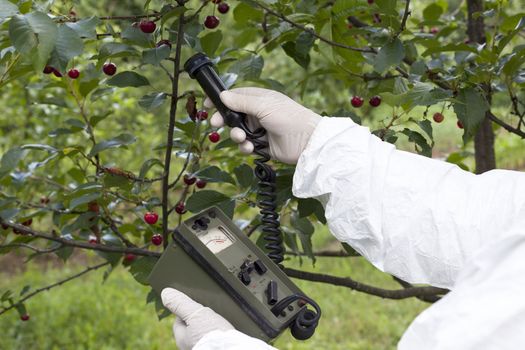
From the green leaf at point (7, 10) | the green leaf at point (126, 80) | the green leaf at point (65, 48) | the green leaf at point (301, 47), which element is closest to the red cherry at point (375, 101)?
the green leaf at point (301, 47)

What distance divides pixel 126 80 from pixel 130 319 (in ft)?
9.28

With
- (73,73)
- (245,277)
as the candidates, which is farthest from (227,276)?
(73,73)

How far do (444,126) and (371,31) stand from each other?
7367 millimetres

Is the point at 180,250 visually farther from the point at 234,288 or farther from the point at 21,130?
the point at 21,130

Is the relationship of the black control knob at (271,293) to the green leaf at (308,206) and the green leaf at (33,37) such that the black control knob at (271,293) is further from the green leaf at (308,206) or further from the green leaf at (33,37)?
the green leaf at (33,37)

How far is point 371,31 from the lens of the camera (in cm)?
178

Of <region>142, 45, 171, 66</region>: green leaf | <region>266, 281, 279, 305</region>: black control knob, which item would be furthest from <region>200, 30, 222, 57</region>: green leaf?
<region>266, 281, 279, 305</region>: black control knob

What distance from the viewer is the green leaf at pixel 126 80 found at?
1663 millimetres

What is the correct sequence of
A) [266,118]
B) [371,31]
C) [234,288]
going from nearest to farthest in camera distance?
[234,288] → [266,118] → [371,31]

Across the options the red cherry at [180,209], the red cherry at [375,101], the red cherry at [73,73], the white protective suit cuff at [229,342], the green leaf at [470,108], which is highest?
the green leaf at [470,108]

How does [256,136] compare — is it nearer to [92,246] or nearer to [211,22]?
[211,22]

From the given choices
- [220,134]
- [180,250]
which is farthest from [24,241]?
[180,250]

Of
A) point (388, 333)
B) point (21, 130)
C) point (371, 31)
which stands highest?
point (371, 31)

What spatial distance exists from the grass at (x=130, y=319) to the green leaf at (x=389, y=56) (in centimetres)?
251
